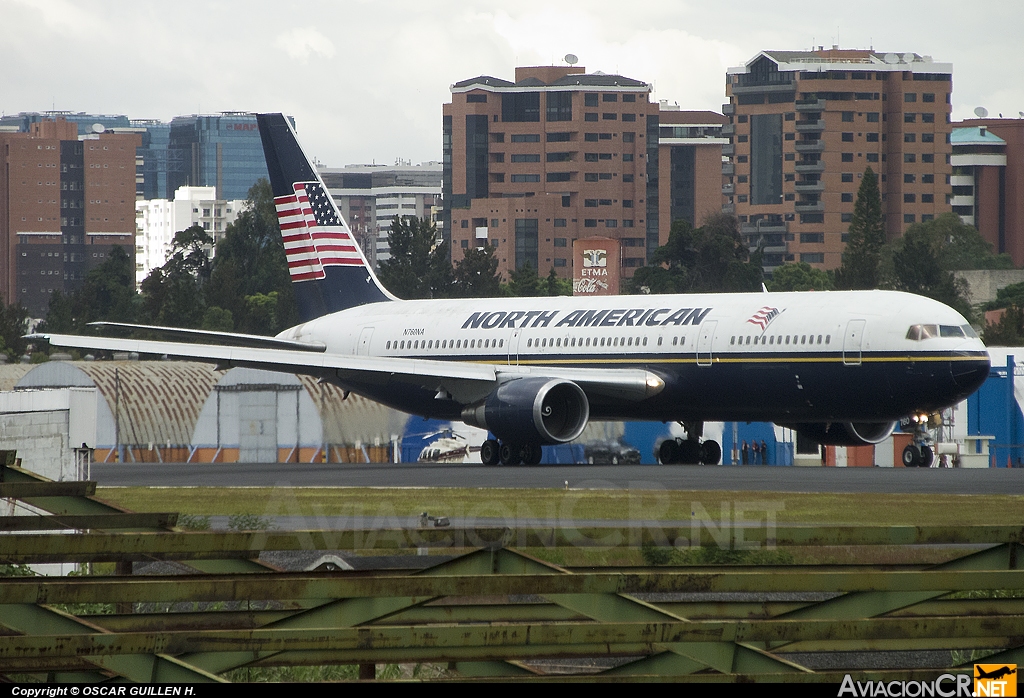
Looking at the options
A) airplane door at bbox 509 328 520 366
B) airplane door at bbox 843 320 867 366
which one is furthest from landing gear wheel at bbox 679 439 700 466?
airplane door at bbox 843 320 867 366

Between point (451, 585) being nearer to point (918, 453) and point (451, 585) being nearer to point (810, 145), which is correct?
point (918, 453)

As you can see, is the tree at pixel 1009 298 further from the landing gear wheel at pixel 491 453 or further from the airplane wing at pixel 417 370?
the landing gear wheel at pixel 491 453

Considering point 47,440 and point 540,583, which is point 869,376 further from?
point 540,583

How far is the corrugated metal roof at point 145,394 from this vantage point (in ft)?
143

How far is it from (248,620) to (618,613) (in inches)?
80.8

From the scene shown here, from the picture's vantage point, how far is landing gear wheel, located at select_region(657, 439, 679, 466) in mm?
34438

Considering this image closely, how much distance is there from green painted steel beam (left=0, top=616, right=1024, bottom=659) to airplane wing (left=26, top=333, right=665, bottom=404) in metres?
23.7

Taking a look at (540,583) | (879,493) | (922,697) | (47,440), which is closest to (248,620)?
(540,583)

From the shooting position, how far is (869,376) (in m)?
28.8

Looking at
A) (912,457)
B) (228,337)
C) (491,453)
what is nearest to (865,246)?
(912,457)

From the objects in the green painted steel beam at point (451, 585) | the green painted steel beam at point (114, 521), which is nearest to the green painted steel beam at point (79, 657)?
the green painted steel beam at point (451, 585)

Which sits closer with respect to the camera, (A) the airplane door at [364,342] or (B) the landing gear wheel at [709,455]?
(B) the landing gear wheel at [709,455]

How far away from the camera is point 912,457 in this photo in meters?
32.4

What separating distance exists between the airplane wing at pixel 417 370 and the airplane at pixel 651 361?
0.05 metres
